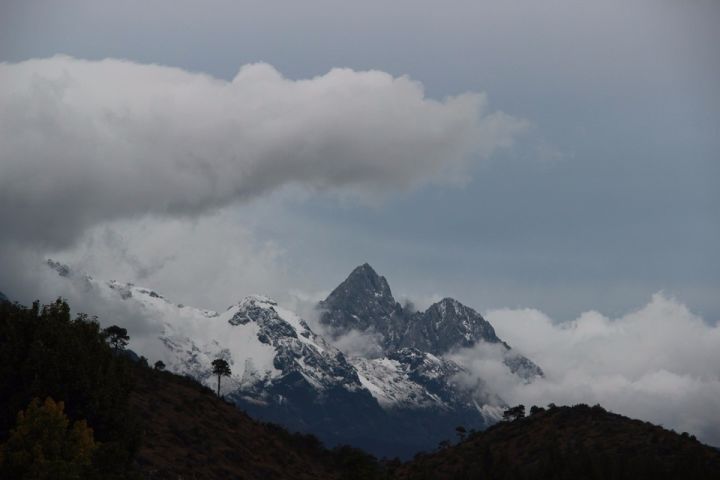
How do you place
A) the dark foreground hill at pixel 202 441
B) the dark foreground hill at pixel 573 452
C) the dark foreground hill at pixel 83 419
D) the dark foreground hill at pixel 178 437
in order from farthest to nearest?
the dark foreground hill at pixel 573 452 < the dark foreground hill at pixel 202 441 < the dark foreground hill at pixel 178 437 < the dark foreground hill at pixel 83 419

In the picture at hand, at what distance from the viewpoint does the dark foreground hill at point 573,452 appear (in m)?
127

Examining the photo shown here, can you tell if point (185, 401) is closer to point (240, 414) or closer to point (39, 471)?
point (240, 414)

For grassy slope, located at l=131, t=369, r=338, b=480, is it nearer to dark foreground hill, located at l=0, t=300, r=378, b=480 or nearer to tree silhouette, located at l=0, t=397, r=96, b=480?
dark foreground hill, located at l=0, t=300, r=378, b=480

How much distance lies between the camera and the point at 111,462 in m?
67.6

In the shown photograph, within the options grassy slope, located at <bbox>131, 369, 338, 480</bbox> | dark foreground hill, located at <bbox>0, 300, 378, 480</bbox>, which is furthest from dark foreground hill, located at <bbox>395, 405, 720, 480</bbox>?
dark foreground hill, located at <bbox>0, 300, 378, 480</bbox>

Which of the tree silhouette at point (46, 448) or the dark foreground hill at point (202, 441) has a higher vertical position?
the dark foreground hill at point (202, 441)

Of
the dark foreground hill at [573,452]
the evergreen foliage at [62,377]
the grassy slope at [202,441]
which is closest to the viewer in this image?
the evergreen foliage at [62,377]

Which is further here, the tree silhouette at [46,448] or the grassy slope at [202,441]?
the grassy slope at [202,441]

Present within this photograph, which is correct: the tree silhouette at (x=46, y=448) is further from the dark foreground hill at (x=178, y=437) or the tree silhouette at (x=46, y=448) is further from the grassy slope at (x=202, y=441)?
the grassy slope at (x=202, y=441)

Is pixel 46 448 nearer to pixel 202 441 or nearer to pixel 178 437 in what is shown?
pixel 178 437

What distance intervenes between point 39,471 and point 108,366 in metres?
22.0

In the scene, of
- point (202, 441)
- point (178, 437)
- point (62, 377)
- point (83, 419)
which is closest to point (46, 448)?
point (83, 419)

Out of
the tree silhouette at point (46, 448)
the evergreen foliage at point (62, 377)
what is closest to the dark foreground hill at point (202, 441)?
the evergreen foliage at point (62, 377)

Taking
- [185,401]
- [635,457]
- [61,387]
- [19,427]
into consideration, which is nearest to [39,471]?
[19,427]
